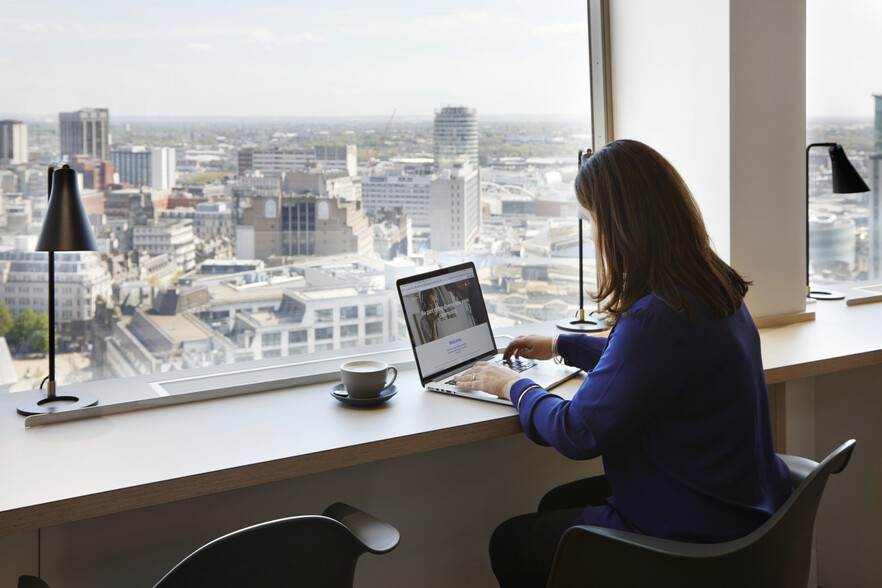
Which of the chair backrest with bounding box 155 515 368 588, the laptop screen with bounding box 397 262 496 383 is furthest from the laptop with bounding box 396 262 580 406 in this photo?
the chair backrest with bounding box 155 515 368 588

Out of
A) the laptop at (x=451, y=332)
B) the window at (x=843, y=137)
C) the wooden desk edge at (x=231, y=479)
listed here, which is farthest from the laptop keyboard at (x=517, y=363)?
the window at (x=843, y=137)

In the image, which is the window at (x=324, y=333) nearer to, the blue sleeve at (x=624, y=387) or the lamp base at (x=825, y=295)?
the blue sleeve at (x=624, y=387)

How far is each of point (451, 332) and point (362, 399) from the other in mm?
314

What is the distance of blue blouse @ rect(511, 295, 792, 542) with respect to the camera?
4.31ft

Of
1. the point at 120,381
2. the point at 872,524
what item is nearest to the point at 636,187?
the point at 120,381

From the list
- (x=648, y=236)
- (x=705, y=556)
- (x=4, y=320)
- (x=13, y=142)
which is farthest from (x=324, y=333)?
(x=705, y=556)

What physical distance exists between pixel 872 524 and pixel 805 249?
88cm

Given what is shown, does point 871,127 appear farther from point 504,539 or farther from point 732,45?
point 504,539

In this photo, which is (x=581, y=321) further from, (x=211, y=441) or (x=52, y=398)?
(x=52, y=398)

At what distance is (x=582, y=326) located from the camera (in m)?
2.36

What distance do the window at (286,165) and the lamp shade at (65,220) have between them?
0.27 metres

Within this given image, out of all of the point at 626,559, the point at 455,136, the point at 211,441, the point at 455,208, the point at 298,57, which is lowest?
the point at 626,559

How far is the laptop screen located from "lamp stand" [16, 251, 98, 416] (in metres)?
0.72

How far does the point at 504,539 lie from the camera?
162 centimetres
